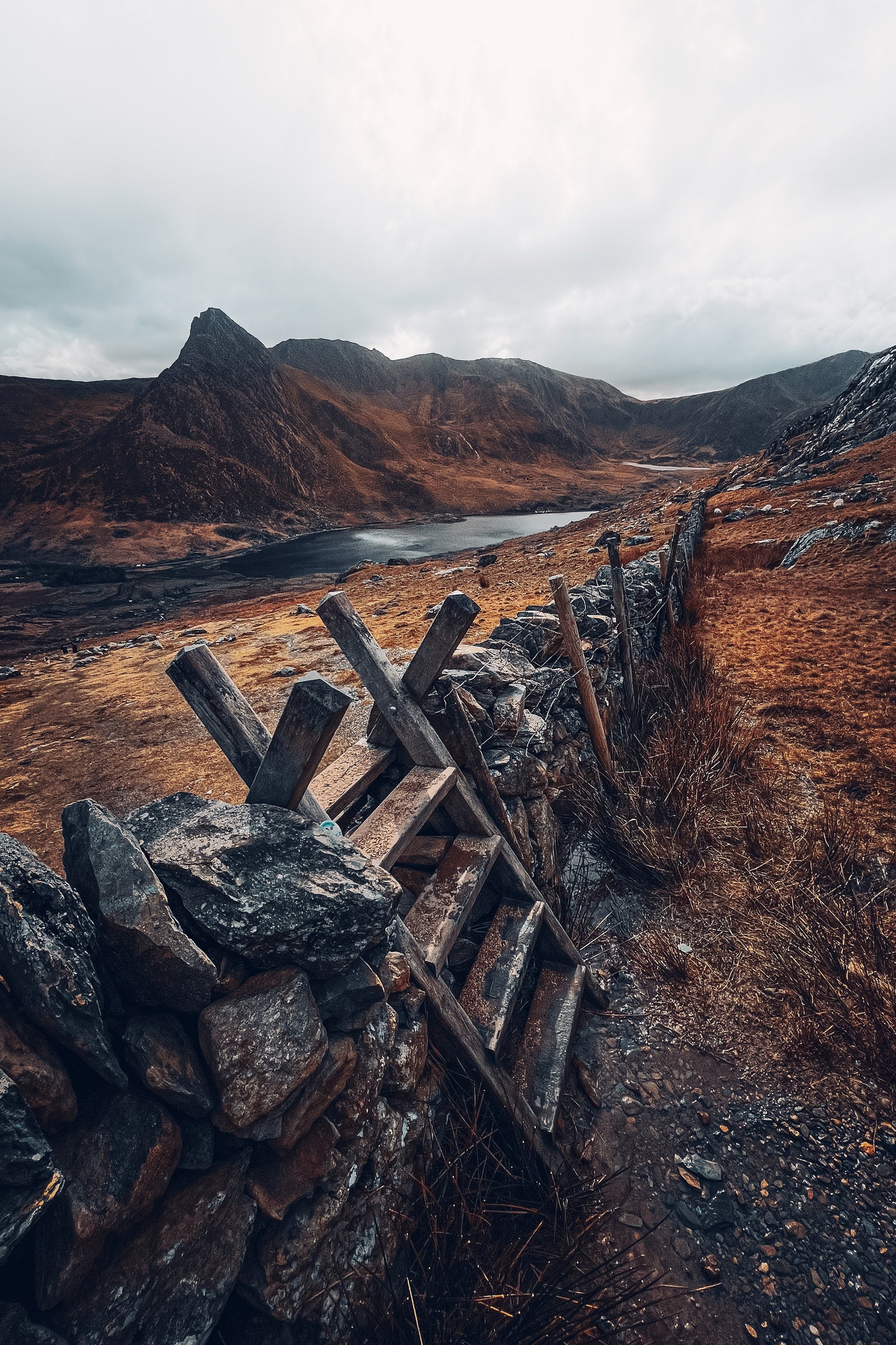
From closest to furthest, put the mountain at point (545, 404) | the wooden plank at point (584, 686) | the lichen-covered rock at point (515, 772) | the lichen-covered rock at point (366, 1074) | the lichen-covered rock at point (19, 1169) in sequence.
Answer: the lichen-covered rock at point (19, 1169) < the lichen-covered rock at point (366, 1074) < the lichen-covered rock at point (515, 772) < the wooden plank at point (584, 686) < the mountain at point (545, 404)

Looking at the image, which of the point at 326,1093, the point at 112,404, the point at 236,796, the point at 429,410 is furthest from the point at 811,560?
the point at 429,410

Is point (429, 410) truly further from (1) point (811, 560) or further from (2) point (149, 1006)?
(2) point (149, 1006)

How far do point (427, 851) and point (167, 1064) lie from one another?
5.41 feet

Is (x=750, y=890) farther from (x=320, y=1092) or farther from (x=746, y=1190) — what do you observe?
(x=320, y=1092)

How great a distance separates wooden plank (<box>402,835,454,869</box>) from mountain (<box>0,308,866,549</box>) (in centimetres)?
5266

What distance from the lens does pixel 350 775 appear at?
9.57 ft

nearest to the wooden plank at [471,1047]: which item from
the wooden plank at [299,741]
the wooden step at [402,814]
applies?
the wooden step at [402,814]

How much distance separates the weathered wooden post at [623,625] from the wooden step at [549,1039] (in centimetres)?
329

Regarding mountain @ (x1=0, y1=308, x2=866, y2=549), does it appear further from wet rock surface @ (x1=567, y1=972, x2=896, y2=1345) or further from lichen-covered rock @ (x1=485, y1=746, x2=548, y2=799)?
wet rock surface @ (x1=567, y1=972, x2=896, y2=1345)

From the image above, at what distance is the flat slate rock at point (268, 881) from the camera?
1725 mm

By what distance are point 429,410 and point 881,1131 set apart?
14912cm

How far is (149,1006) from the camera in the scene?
162 cm

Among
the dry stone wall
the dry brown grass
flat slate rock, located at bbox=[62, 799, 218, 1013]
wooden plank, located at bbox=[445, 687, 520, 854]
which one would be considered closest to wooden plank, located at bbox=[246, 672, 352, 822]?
the dry stone wall

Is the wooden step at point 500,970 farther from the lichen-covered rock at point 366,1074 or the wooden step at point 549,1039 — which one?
the lichen-covered rock at point 366,1074
